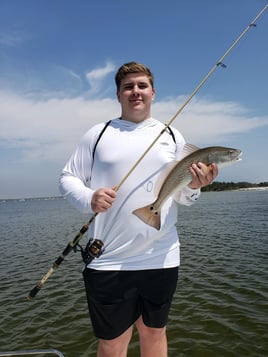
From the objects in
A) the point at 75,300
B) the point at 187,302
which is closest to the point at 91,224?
the point at 187,302

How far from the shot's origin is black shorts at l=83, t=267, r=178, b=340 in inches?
126

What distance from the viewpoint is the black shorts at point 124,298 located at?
3203mm

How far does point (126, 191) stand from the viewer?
3334mm

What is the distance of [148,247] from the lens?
331 centimetres

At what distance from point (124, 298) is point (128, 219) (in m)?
0.82

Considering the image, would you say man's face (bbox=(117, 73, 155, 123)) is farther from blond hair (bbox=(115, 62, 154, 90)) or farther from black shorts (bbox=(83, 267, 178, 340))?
black shorts (bbox=(83, 267, 178, 340))

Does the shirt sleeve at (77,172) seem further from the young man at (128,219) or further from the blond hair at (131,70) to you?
the blond hair at (131,70)

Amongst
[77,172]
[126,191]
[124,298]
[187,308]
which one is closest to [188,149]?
[126,191]

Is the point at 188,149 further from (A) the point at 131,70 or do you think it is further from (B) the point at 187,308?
(B) the point at 187,308

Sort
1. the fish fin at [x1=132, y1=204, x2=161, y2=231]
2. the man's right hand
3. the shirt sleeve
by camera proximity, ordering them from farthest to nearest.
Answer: the shirt sleeve
the fish fin at [x1=132, y1=204, x2=161, y2=231]
the man's right hand

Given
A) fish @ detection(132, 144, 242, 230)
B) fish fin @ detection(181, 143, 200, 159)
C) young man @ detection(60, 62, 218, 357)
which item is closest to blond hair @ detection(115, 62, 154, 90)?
young man @ detection(60, 62, 218, 357)

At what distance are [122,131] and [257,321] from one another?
6833 mm

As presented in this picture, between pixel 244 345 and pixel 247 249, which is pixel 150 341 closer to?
pixel 244 345

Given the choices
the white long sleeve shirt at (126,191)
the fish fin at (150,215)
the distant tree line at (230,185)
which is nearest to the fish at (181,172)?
the fish fin at (150,215)
